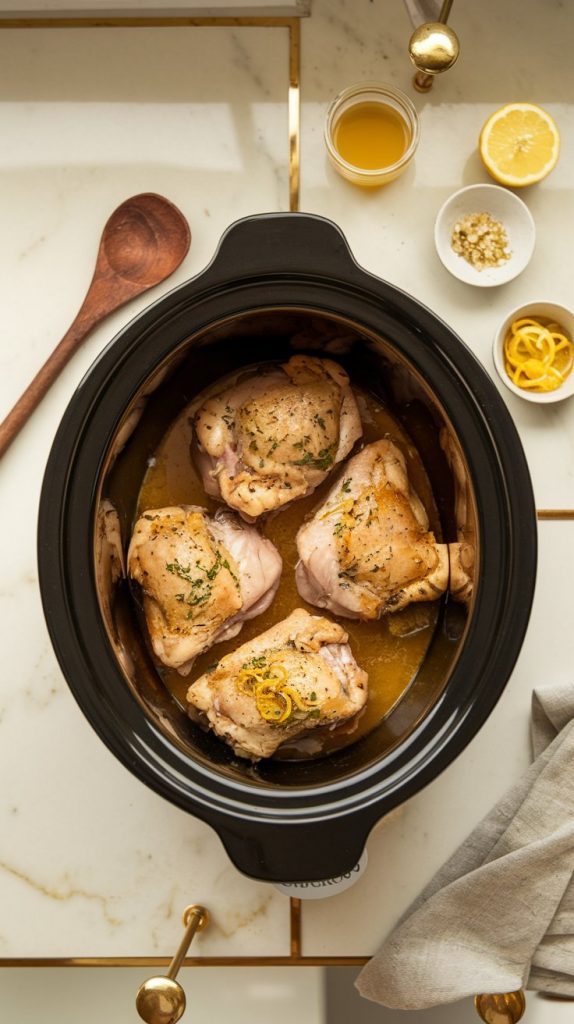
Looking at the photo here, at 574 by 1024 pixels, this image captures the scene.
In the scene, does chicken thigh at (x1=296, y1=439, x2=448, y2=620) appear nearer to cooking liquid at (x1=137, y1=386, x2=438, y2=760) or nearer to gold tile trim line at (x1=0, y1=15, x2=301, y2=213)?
cooking liquid at (x1=137, y1=386, x2=438, y2=760)

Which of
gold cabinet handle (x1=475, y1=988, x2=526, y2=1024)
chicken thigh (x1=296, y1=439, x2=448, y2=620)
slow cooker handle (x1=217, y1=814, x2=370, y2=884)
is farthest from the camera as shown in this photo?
chicken thigh (x1=296, y1=439, x2=448, y2=620)

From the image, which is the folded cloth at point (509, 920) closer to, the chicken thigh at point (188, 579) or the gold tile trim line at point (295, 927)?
the gold tile trim line at point (295, 927)

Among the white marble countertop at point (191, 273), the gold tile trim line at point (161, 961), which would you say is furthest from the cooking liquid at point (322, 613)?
the gold tile trim line at point (161, 961)

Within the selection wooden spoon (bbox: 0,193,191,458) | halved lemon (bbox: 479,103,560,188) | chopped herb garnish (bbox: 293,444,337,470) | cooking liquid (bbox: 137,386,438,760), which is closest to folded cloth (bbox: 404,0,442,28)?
halved lemon (bbox: 479,103,560,188)

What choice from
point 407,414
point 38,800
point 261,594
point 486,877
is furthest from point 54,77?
point 486,877

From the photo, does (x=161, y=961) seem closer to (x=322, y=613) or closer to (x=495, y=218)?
(x=322, y=613)
